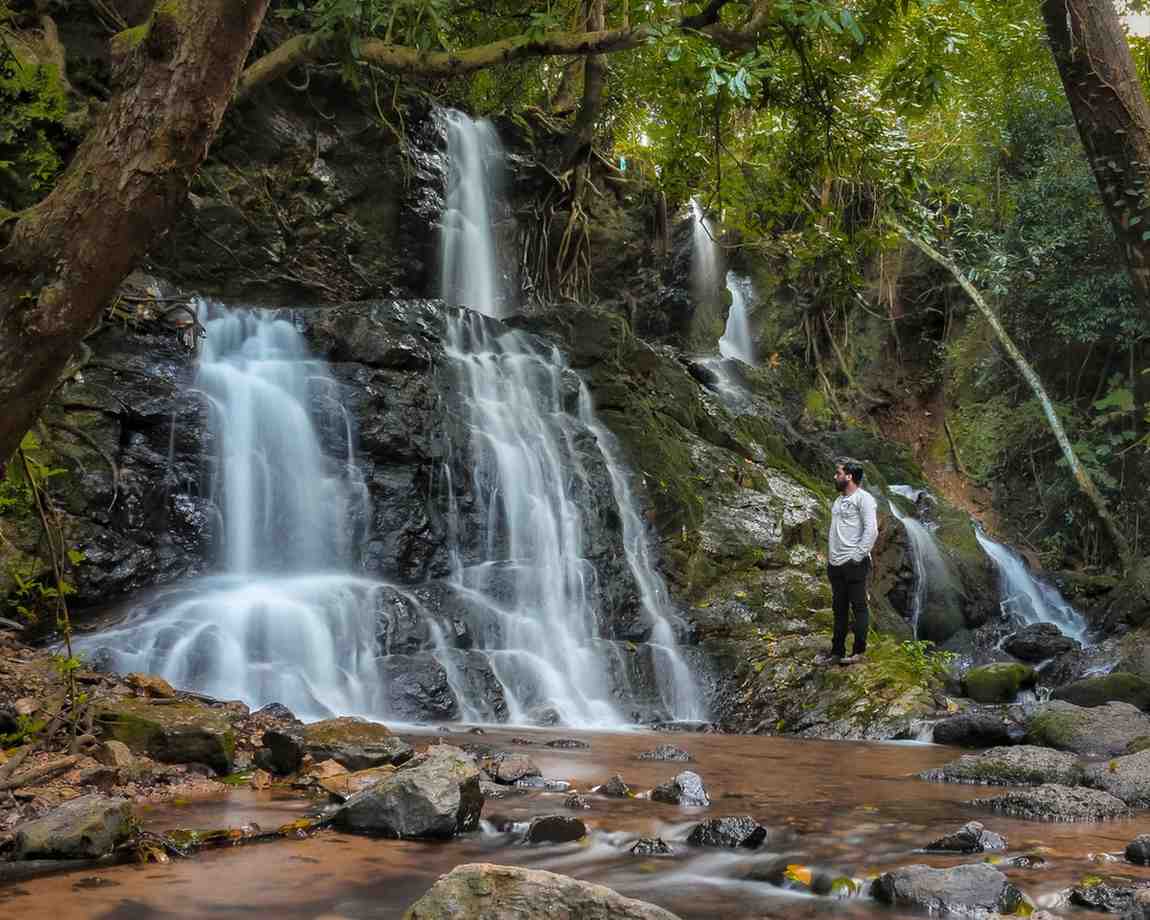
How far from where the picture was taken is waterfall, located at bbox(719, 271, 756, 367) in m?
22.5

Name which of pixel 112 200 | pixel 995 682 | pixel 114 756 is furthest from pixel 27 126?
pixel 995 682

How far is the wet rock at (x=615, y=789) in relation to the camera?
4953 millimetres

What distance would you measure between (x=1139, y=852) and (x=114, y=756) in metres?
4.40

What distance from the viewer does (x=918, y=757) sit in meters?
6.97

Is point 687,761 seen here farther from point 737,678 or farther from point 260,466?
point 260,466

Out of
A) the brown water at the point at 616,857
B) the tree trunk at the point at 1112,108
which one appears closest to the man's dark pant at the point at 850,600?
the brown water at the point at 616,857

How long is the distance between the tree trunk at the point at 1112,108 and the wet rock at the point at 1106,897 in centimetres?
256

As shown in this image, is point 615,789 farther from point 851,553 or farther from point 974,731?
point 851,553

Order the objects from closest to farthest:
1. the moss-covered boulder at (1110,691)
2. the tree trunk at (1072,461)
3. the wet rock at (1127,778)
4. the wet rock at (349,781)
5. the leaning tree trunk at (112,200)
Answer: the leaning tree trunk at (112,200)
the wet rock at (349,781)
the wet rock at (1127,778)
the moss-covered boulder at (1110,691)
the tree trunk at (1072,461)

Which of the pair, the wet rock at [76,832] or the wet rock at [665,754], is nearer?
the wet rock at [76,832]

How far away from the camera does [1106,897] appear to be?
318 cm

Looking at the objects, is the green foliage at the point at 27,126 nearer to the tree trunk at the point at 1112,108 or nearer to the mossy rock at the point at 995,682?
the tree trunk at the point at 1112,108

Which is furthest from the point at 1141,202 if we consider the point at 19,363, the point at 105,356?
the point at 105,356

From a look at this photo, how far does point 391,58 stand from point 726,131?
9.97 ft
